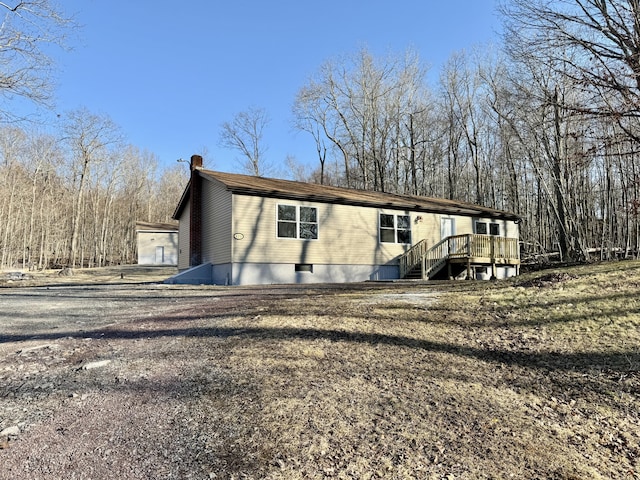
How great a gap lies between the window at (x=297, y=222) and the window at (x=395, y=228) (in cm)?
319

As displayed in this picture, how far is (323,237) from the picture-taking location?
1553 cm

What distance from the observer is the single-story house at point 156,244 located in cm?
3431

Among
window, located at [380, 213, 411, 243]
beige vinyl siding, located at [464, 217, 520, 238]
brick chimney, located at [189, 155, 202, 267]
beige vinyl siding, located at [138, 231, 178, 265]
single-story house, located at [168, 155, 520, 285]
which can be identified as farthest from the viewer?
beige vinyl siding, located at [138, 231, 178, 265]

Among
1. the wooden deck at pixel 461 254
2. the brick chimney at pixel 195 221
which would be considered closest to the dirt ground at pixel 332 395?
the wooden deck at pixel 461 254

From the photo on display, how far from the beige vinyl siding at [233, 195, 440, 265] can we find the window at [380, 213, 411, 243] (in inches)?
8.4

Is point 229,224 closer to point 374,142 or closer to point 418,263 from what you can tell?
point 418,263

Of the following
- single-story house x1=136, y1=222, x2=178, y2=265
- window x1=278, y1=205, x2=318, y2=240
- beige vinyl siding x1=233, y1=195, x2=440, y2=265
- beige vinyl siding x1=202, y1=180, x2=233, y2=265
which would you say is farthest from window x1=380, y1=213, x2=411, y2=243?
single-story house x1=136, y1=222, x2=178, y2=265

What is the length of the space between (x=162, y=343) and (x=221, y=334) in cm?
70

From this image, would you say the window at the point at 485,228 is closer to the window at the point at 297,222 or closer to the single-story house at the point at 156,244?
the window at the point at 297,222

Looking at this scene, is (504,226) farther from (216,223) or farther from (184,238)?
(184,238)

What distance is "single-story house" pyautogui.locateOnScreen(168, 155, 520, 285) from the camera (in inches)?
556

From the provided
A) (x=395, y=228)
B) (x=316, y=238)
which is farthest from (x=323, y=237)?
(x=395, y=228)

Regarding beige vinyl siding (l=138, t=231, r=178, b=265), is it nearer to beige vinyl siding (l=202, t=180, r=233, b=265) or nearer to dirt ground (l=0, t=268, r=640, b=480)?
beige vinyl siding (l=202, t=180, r=233, b=265)

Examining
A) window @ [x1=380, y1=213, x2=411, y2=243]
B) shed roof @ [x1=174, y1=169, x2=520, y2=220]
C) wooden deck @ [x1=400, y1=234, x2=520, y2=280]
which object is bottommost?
wooden deck @ [x1=400, y1=234, x2=520, y2=280]
